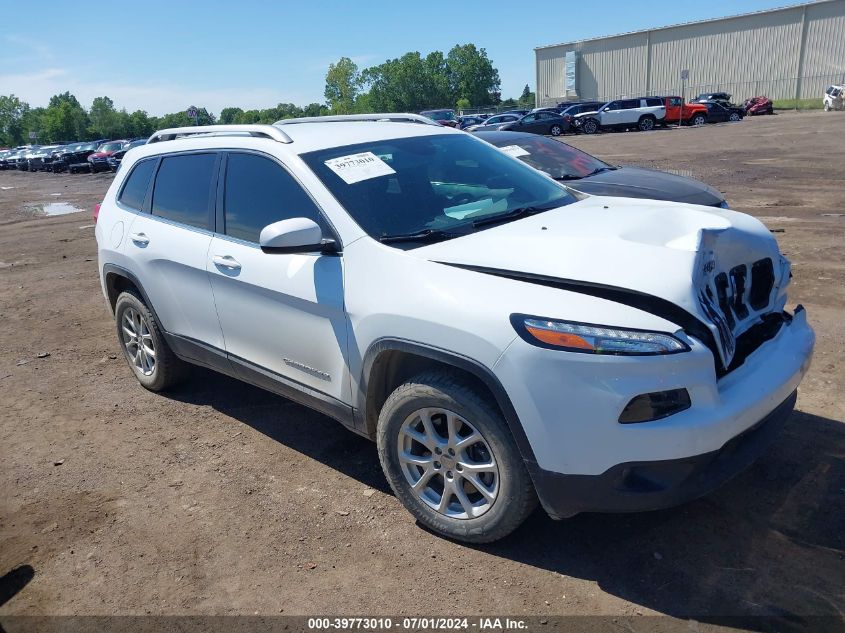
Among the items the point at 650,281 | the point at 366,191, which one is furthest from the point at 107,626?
the point at 650,281

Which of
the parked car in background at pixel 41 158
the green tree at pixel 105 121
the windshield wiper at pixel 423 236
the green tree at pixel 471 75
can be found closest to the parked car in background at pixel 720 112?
the parked car in background at pixel 41 158

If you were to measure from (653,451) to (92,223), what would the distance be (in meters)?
15.8

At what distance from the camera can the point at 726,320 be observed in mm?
2943

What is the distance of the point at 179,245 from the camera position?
438 cm

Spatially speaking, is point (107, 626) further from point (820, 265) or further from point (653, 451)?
point (820, 265)

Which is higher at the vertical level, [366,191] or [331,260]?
[366,191]

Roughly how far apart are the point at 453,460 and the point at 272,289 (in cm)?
137

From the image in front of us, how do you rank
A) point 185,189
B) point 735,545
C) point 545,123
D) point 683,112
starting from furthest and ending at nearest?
point 683,112 → point 545,123 → point 185,189 → point 735,545

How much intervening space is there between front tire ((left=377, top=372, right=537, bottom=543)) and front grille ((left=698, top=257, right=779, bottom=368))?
964mm

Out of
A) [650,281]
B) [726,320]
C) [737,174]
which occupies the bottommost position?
[737,174]

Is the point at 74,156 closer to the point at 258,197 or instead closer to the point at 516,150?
the point at 516,150

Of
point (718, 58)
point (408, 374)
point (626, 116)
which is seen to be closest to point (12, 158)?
point (626, 116)

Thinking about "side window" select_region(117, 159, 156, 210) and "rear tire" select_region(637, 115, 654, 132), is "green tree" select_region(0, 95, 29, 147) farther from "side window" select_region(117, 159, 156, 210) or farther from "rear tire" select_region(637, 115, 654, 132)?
"side window" select_region(117, 159, 156, 210)

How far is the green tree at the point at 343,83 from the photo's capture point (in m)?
103
